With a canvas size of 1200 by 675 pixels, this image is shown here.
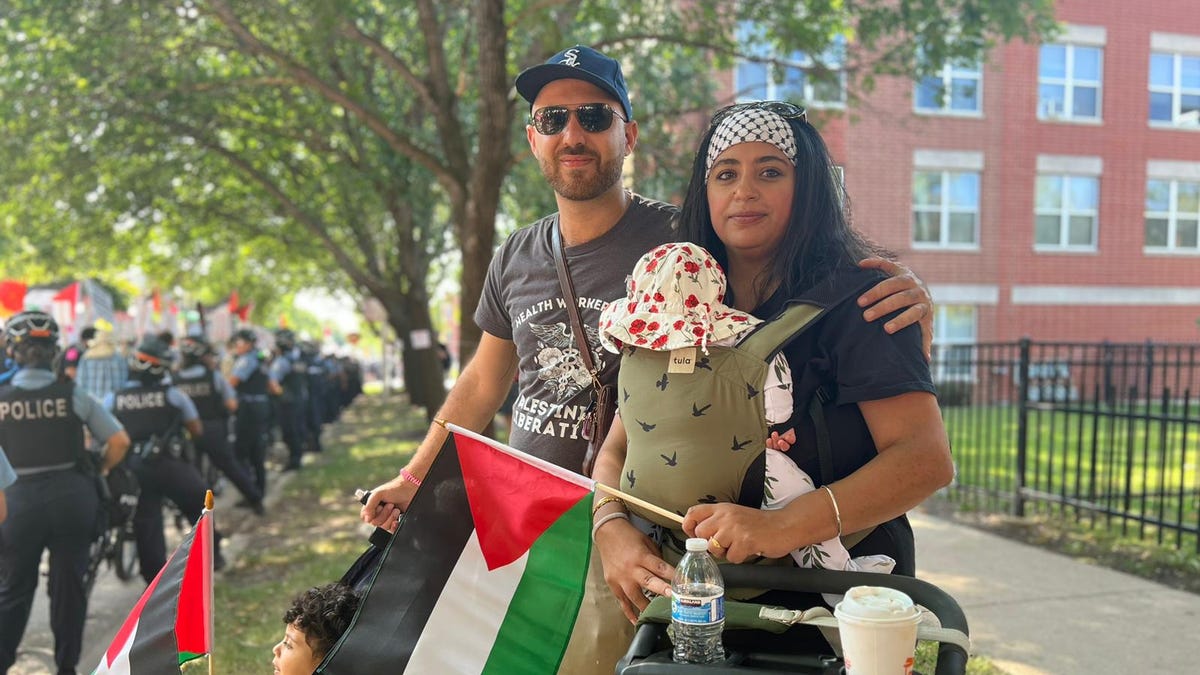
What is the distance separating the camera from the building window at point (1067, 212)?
950 inches

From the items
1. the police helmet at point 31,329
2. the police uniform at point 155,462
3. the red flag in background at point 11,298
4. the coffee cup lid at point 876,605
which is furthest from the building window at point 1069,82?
the coffee cup lid at point 876,605

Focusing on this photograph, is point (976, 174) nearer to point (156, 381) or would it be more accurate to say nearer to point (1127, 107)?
point (1127, 107)

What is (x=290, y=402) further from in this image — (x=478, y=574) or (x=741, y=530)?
(x=741, y=530)

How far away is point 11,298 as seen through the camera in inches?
533

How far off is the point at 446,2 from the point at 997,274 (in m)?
17.3

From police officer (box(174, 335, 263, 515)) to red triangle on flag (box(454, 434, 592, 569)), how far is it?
8.17m

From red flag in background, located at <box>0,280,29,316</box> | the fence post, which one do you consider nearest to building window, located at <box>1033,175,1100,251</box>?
the fence post

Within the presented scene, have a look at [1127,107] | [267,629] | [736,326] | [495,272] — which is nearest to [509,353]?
[495,272]

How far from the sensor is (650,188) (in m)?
12.0

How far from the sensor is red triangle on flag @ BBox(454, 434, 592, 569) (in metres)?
2.45

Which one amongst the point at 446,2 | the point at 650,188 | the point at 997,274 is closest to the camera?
the point at 446,2

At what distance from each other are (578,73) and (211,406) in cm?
828

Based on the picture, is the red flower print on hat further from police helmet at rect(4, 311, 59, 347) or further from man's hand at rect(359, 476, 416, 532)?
police helmet at rect(4, 311, 59, 347)

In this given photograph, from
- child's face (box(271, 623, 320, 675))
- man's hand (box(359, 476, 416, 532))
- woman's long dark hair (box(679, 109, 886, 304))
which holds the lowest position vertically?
child's face (box(271, 623, 320, 675))
